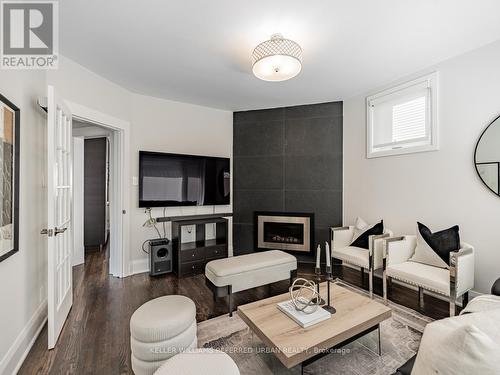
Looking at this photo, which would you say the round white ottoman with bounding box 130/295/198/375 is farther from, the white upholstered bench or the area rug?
the white upholstered bench

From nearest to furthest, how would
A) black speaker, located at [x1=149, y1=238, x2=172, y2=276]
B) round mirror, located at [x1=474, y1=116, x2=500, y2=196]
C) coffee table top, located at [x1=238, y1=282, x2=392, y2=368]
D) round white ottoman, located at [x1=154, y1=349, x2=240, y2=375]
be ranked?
round white ottoman, located at [x1=154, y1=349, x2=240, y2=375]
coffee table top, located at [x1=238, y1=282, x2=392, y2=368]
round mirror, located at [x1=474, y1=116, x2=500, y2=196]
black speaker, located at [x1=149, y1=238, x2=172, y2=276]

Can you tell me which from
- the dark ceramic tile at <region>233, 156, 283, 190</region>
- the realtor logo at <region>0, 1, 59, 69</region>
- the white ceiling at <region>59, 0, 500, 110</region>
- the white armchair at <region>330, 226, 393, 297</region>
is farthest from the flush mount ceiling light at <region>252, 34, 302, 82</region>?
the white armchair at <region>330, 226, 393, 297</region>

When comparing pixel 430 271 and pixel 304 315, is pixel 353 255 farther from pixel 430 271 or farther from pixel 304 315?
pixel 304 315

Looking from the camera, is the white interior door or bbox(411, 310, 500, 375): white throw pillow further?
the white interior door

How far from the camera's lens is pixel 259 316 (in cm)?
158

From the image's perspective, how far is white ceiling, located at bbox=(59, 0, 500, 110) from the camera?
1734mm

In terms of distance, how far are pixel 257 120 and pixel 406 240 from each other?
277cm

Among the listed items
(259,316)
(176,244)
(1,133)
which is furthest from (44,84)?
(259,316)

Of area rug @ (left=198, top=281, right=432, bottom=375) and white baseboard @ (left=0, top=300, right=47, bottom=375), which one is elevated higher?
white baseboard @ (left=0, top=300, right=47, bottom=375)

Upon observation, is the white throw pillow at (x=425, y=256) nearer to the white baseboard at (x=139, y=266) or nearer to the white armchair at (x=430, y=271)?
the white armchair at (x=430, y=271)

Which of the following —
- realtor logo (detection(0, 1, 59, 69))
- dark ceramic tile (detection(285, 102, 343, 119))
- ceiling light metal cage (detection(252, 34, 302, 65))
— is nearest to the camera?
realtor logo (detection(0, 1, 59, 69))

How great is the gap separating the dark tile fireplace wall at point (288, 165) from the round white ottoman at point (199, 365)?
2.79m

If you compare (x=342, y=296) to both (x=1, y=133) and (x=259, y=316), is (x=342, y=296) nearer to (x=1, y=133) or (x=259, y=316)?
(x=259, y=316)

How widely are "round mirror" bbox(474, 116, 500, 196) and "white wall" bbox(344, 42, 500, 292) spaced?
54 millimetres
